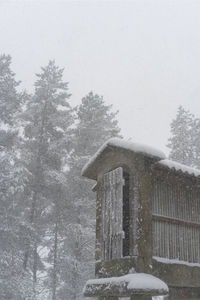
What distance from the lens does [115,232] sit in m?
9.75

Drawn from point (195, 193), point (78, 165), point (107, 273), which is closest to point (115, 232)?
point (107, 273)

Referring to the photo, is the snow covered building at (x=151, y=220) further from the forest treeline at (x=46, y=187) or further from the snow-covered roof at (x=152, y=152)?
the forest treeline at (x=46, y=187)

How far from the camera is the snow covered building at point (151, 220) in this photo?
9.25 m

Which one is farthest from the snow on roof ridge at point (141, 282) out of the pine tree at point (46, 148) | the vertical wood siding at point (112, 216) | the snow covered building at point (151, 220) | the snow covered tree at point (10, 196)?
the pine tree at point (46, 148)

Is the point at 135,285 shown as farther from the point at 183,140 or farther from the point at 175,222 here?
the point at 183,140

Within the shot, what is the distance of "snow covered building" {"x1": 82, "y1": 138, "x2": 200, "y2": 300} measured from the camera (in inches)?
364

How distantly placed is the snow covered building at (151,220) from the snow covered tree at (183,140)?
57.1ft

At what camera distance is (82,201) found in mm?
21375

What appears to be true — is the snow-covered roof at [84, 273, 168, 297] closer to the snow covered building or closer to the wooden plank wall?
the snow covered building

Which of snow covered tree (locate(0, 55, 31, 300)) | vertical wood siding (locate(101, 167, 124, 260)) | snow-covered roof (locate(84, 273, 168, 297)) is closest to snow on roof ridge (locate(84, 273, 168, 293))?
snow-covered roof (locate(84, 273, 168, 297))

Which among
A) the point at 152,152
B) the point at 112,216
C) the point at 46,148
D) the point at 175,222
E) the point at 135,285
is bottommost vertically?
the point at 135,285

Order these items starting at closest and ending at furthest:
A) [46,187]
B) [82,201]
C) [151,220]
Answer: [151,220]
[82,201]
[46,187]

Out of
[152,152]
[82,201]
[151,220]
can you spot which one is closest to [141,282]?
[151,220]

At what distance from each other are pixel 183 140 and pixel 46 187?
11.7m
